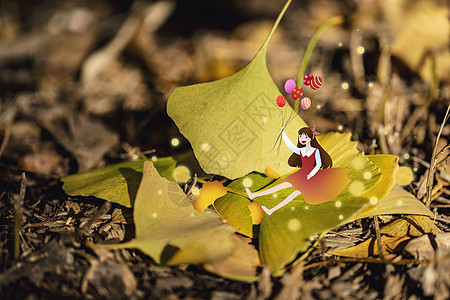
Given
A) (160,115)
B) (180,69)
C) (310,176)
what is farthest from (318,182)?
(180,69)

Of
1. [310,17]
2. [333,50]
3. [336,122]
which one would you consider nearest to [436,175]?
[336,122]

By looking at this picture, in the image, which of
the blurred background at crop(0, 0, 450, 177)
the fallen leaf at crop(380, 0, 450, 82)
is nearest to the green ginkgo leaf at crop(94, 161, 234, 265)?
the blurred background at crop(0, 0, 450, 177)

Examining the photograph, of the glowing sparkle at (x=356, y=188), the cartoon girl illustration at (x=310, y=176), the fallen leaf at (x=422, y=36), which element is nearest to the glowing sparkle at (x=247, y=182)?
the cartoon girl illustration at (x=310, y=176)

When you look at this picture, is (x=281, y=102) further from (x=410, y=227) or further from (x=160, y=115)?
(x=160, y=115)

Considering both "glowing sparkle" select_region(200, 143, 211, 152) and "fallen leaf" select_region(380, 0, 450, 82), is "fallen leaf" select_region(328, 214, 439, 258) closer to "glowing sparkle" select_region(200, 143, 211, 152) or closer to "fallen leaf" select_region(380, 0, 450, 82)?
"glowing sparkle" select_region(200, 143, 211, 152)

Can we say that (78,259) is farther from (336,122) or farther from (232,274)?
(336,122)

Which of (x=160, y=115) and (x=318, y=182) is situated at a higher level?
(x=318, y=182)
